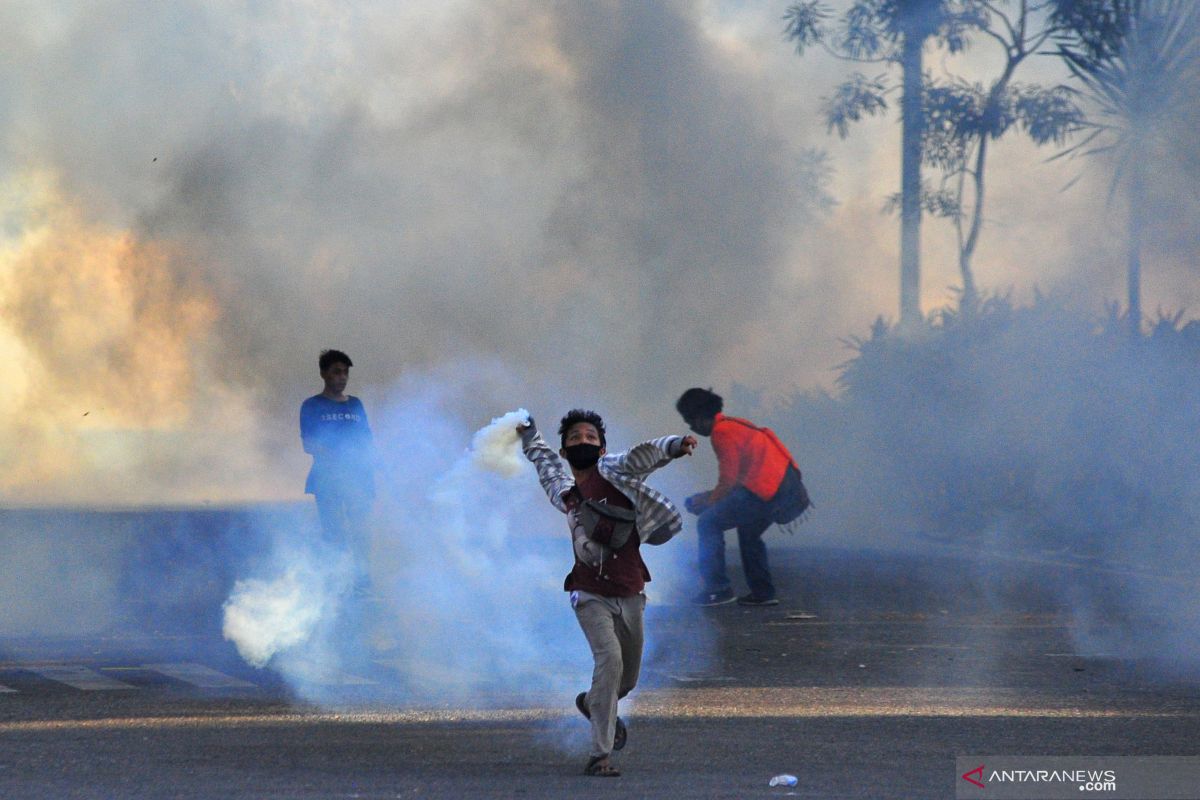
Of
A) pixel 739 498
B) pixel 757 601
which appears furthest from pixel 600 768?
pixel 757 601

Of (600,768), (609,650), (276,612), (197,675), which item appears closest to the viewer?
(600,768)

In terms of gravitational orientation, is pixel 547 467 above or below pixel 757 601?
above

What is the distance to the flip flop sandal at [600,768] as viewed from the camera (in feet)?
18.6

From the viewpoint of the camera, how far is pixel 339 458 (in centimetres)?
995

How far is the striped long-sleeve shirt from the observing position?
575 cm

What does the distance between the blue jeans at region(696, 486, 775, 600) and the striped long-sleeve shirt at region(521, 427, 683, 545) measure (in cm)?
468

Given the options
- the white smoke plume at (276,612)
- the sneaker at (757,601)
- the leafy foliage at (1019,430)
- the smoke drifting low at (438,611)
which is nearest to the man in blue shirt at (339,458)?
the smoke drifting low at (438,611)

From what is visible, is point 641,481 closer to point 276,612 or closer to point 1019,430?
point 276,612

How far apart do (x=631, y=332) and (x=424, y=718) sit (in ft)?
49.0

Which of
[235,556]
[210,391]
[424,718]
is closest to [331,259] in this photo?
[210,391]

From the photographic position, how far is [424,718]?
22.4ft

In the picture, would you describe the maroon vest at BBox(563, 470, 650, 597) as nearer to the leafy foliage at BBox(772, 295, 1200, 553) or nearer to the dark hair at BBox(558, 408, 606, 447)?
the dark hair at BBox(558, 408, 606, 447)

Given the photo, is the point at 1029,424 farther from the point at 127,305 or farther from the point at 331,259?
the point at 127,305

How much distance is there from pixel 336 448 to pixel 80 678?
245 cm
